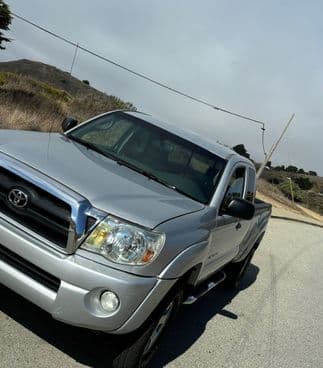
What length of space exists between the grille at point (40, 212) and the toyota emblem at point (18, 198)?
15mm

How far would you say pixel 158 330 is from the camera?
466 cm

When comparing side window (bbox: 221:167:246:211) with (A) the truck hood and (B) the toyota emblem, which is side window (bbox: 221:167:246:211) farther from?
(B) the toyota emblem

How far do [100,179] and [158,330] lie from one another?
1.26 meters

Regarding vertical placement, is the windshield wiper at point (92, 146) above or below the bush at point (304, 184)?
above

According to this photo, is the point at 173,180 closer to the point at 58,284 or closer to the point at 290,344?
the point at 58,284

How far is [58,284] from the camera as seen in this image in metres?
3.96

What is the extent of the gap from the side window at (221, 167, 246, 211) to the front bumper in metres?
1.80

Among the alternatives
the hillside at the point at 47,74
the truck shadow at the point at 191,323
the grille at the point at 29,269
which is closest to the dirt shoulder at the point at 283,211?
the truck shadow at the point at 191,323

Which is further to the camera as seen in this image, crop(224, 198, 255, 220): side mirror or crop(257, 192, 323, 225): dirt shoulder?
crop(257, 192, 323, 225): dirt shoulder

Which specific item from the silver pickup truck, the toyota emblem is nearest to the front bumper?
the silver pickup truck

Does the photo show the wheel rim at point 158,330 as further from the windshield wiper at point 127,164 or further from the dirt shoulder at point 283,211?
the dirt shoulder at point 283,211

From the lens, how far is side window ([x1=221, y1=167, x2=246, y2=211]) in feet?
18.7

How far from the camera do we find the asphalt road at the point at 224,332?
15.2 ft

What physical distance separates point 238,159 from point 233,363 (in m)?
2.11
